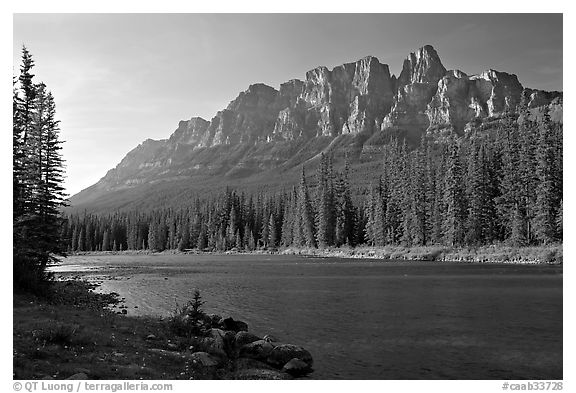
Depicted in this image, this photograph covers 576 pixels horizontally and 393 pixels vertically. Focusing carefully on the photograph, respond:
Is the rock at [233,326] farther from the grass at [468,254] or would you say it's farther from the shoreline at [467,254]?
the grass at [468,254]

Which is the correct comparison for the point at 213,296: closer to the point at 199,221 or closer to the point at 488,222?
the point at 488,222

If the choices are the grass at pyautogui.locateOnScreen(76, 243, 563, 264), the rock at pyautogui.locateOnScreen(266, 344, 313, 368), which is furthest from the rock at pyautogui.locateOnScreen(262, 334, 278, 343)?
the grass at pyautogui.locateOnScreen(76, 243, 563, 264)

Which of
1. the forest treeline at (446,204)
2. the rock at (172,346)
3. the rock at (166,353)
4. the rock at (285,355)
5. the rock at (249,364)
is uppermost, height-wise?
the forest treeline at (446,204)

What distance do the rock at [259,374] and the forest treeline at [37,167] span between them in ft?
62.0

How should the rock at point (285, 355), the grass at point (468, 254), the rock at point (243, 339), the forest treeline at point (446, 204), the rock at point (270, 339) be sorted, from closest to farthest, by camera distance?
the rock at point (285, 355), the rock at point (243, 339), the rock at point (270, 339), the grass at point (468, 254), the forest treeline at point (446, 204)

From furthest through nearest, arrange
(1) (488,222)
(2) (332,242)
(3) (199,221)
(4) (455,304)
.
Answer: (3) (199,221) < (2) (332,242) < (1) (488,222) < (4) (455,304)

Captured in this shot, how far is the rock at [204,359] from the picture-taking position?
14.0m

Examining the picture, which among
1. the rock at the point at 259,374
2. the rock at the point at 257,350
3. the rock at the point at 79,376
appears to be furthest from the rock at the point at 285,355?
the rock at the point at 79,376

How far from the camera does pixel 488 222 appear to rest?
240 feet

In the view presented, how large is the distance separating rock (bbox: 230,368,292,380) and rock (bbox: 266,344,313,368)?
840mm

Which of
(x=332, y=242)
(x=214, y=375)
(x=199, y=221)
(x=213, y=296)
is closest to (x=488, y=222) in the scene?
(x=332, y=242)

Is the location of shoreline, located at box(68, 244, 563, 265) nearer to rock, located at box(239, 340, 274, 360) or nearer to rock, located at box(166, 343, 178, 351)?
rock, located at box(239, 340, 274, 360)

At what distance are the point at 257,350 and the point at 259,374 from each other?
79.2 inches
